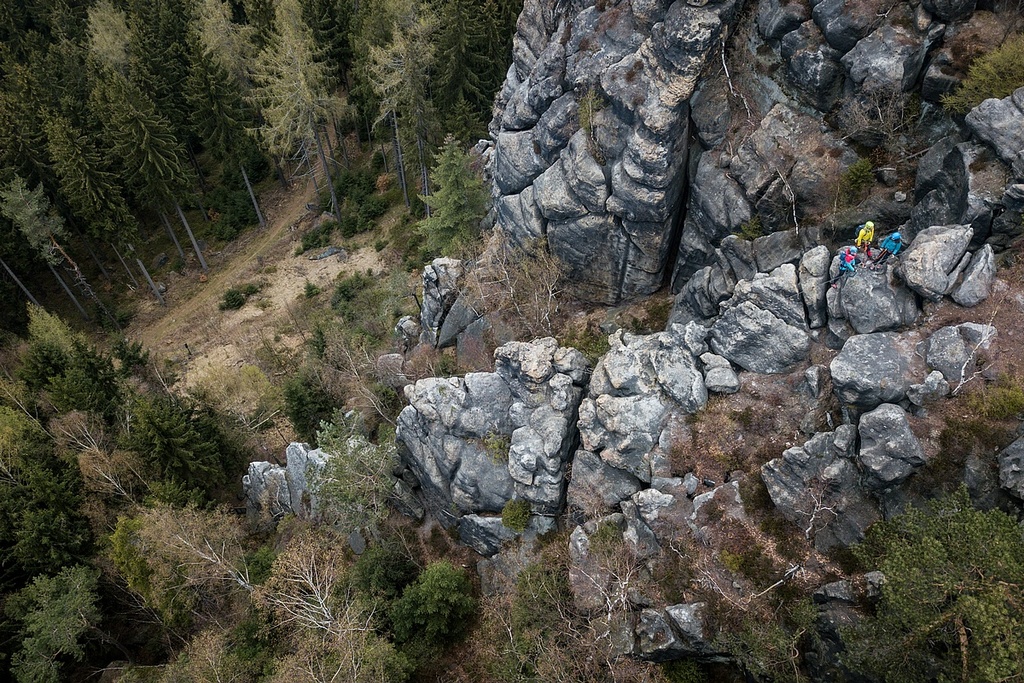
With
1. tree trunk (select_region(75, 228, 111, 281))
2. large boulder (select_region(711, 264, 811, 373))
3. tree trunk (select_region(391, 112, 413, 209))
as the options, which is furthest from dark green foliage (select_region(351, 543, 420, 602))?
tree trunk (select_region(75, 228, 111, 281))

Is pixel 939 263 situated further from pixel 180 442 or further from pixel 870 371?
pixel 180 442

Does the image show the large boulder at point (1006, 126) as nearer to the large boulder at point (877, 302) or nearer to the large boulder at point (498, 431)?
the large boulder at point (877, 302)

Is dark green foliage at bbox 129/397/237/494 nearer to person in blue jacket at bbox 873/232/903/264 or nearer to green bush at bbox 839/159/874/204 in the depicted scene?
person in blue jacket at bbox 873/232/903/264

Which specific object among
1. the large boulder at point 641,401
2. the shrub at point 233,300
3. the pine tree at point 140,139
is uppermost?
the pine tree at point 140,139

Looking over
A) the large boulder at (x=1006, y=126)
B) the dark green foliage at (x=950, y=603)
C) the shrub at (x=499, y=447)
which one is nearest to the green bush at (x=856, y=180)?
the large boulder at (x=1006, y=126)

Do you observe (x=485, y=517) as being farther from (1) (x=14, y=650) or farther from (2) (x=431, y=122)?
(2) (x=431, y=122)

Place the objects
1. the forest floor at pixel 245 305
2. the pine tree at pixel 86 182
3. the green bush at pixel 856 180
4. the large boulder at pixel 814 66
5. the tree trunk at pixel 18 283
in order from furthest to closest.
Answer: the tree trunk at pixel 18 283 < the forest floor at pixel 245 305 < the pine tree at pixel 86 182 < the large boulder at pixel 814 66 < the green bush at pixel 856 180

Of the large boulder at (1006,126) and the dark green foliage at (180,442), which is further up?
the large boulder at (1006,126)
